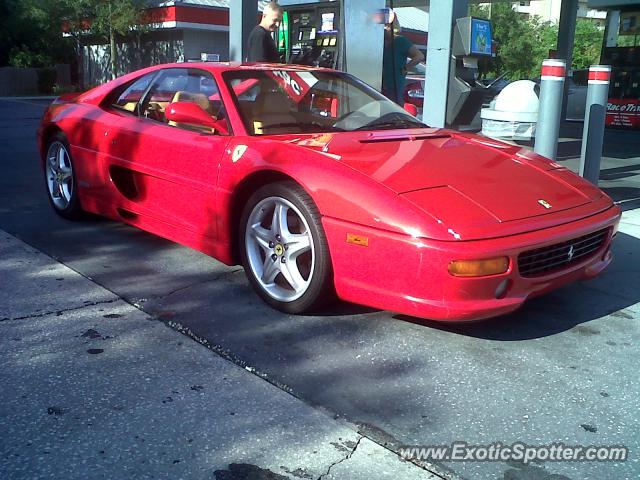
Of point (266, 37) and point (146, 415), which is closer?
point (146, 415)

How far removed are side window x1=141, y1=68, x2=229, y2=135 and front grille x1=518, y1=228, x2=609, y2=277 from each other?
6.01 feet

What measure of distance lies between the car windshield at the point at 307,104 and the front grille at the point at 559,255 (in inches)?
55.8

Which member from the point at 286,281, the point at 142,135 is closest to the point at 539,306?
the point at 286,281

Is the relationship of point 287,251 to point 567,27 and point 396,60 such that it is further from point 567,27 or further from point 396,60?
point 567,27

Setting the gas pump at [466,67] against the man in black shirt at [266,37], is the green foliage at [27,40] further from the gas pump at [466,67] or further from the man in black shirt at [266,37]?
the gas pump at [466,67]

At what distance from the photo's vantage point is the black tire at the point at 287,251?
311 cm

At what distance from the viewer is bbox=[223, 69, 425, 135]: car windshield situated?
12.4ft

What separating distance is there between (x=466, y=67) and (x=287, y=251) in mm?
3468

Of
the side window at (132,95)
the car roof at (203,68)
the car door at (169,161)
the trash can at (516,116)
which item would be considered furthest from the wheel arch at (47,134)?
the trash can at (516,116)

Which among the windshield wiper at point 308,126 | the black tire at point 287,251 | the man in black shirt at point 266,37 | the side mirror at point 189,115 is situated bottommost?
the black tire at point 287,251

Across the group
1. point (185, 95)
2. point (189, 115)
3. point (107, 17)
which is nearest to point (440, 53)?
point (185, 95)

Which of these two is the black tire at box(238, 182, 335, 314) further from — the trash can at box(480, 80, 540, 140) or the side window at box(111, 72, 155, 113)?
the trash can at box(480, 80, 540, 140)

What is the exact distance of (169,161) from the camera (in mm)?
3871

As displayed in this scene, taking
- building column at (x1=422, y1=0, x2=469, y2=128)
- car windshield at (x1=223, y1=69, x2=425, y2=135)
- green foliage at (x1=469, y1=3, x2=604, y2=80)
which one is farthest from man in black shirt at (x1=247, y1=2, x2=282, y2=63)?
green foliage at (x1=469, y1=3, x2=604, y2=80)
